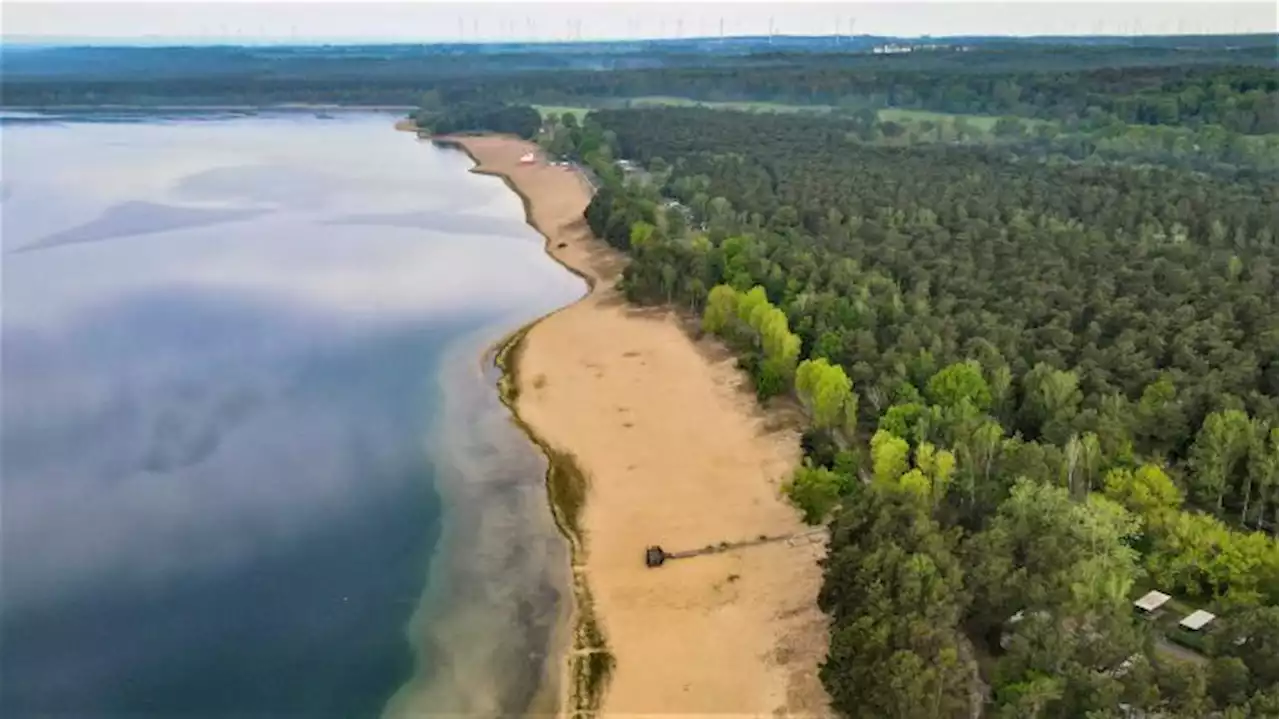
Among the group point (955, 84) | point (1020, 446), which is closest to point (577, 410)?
point (1020, 446)

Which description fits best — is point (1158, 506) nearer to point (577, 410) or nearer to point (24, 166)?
point (577, 410)

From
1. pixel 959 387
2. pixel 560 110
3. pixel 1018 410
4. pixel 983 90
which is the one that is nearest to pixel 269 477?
pixel 959 387

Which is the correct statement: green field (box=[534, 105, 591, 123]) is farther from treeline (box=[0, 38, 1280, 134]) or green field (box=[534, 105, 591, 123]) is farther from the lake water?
the lake water

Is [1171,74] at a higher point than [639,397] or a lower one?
higher

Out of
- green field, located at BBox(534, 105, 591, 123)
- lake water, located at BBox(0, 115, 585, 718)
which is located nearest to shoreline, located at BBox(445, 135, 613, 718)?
lake water, located at BBox(0, 115, 585, 718)

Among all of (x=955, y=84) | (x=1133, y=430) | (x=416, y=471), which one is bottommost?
(x=416, y=471)

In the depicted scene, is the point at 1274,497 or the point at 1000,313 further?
the point at 1000,313
